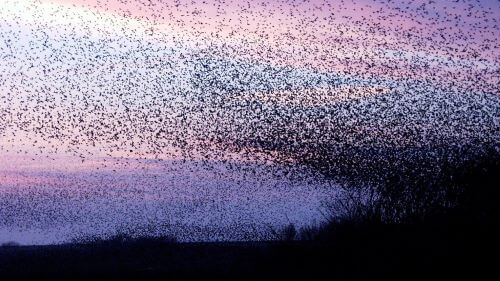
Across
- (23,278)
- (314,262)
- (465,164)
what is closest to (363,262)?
(314,262)

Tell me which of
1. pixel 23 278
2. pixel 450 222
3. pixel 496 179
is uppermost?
pixel 496 179

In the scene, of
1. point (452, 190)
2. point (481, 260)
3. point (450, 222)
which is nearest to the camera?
point (481, 260)

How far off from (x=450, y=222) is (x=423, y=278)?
5806mm

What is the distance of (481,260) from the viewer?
23984 mm

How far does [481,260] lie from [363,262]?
854 cm

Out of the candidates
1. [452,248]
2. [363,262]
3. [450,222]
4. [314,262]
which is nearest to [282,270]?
[314,262]

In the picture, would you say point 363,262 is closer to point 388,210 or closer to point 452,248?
point 452,248

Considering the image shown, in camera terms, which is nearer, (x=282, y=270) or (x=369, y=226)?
(x=282, y=270)

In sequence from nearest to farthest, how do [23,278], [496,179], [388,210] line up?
[496,179], [23,278], [388,210]

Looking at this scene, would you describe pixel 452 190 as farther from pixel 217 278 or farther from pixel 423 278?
pixel 423 278

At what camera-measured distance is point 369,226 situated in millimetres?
41062

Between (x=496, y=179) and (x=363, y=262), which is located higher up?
(x=496, y=179)

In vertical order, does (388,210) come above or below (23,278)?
above

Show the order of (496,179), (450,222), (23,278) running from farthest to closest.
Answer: (23,278) → (496,179) → (450,222)
